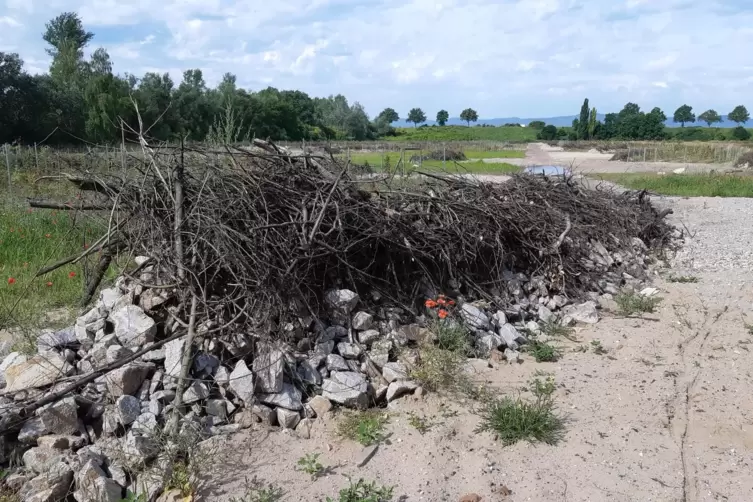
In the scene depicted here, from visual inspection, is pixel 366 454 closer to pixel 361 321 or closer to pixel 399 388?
pixel 399 388

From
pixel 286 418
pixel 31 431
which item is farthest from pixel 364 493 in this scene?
pixel 31 431

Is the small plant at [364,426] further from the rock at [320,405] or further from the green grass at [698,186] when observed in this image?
the green grass at [698,186]

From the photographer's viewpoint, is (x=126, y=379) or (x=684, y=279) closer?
(x=126, y=379)

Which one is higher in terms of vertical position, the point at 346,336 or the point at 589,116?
the point at 589,116

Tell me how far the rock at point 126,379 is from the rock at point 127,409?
0.31 ft

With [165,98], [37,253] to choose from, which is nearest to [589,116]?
[165,98]

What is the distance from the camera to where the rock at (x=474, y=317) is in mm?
5098

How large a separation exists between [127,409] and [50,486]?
56cm

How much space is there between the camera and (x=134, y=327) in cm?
405

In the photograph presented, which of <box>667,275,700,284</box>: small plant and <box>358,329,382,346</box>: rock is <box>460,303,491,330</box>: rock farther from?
<box>667,275,700,284</box>: small plant

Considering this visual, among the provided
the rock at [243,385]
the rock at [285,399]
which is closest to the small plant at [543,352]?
the rock at [285,399]

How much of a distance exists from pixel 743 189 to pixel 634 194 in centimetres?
1024

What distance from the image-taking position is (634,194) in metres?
10.9

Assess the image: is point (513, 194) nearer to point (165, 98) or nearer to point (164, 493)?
point (164, 493)
